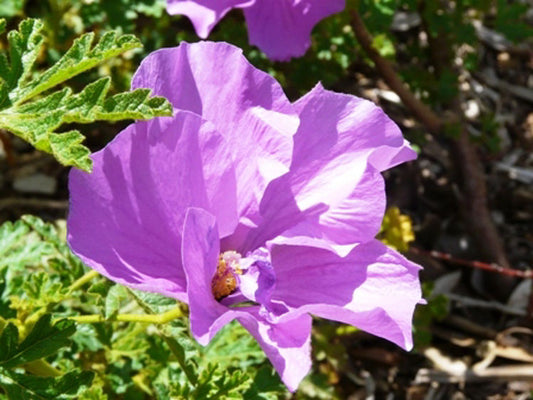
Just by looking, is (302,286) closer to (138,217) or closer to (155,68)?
(138,217)

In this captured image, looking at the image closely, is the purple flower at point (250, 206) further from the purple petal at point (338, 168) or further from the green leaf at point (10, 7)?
the green leaf at point (10, 7)

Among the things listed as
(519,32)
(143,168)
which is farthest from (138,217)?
(519,32)

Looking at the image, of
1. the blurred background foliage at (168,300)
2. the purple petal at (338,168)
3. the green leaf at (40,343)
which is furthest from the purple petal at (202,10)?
the green leaf at (40,343)

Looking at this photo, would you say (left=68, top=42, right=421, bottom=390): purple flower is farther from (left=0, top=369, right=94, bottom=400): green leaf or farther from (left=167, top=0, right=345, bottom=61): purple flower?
(left=167, top=0, right=345, bottom=61): purple flower

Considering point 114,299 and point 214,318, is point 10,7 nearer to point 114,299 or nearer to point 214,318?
point 114,299

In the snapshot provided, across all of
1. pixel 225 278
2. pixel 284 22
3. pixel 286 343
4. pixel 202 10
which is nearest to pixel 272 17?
pixel 284 22
